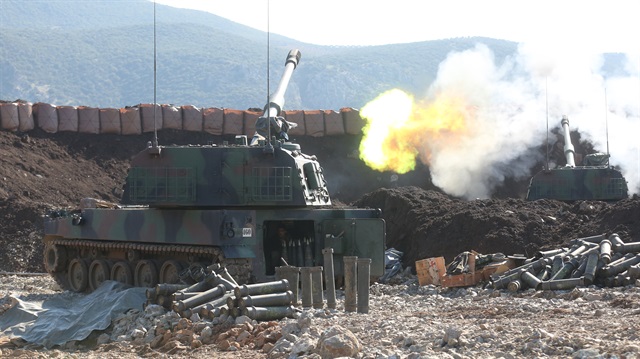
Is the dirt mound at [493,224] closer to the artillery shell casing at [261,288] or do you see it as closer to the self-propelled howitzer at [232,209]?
the self-propelled howitzer at [232,209]

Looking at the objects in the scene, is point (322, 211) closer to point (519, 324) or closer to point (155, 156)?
point (155, 156)

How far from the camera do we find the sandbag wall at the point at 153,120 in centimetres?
4300

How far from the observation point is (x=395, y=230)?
30031mm

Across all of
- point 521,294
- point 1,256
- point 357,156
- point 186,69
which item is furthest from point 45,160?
point 186,69

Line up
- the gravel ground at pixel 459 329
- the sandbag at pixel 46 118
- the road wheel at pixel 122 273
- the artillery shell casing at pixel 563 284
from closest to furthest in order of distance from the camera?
the gravel ground at pixel 459 329 → the artillery shell casing at pixel 563 284 → the road wheel at pixel 122 273 → the sandbag at pixel 46 118

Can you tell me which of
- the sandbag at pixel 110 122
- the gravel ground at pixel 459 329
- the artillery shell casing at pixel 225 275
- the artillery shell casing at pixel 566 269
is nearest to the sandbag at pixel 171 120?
the sandbag at pixel 110 122

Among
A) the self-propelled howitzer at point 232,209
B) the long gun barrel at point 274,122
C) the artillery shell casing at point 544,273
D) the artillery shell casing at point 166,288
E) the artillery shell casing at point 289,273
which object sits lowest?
the artillery shell casing at point 544,273

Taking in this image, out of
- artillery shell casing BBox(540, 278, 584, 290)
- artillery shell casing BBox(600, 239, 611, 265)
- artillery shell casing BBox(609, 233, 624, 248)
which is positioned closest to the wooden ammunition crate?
artillery shell casing BBox(540, 278, 584, 290)

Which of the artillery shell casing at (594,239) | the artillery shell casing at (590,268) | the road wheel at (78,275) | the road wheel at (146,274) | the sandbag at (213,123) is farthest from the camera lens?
the sandbag at (213,123)

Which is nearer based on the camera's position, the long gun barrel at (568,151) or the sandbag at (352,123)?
the long gun barrel at (568,151)

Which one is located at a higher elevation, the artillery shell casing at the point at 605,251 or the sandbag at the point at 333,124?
the sandbag at the point at 333,124

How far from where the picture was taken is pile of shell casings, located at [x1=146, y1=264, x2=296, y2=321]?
1633 centimetres

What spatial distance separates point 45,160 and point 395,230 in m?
16.8

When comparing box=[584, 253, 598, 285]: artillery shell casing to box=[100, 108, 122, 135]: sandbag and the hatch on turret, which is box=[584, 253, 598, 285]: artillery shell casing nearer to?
the hatch on turret
